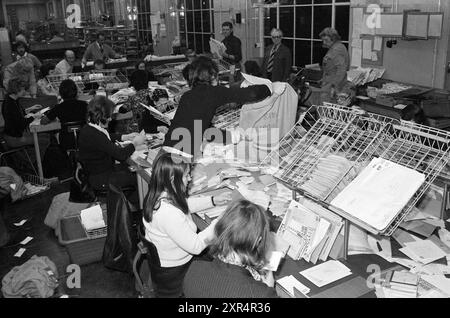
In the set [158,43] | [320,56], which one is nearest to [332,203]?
[320,56]

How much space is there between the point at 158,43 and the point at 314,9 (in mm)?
6867

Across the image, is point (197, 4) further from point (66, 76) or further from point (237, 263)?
point (237, 263)

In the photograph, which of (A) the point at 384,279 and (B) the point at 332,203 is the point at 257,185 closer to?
(B) the point at 332,203

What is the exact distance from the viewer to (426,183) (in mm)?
1998

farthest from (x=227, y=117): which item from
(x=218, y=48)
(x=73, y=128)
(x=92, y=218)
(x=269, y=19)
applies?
(x=269, y=19)

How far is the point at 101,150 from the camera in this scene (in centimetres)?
383

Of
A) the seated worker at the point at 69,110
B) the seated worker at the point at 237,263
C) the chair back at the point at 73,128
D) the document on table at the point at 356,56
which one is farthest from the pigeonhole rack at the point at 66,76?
the seated worker at the point at 237,263

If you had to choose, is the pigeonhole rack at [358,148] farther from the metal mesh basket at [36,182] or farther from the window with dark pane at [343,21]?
the window with dark pane at [343,21]

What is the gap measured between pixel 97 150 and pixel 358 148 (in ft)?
7.43

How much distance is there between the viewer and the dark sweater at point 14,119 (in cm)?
550

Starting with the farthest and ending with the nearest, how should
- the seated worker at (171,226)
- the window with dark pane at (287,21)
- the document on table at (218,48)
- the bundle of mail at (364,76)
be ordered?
the window with dark pane at (287,21)
the document on table at (218,48)
the bundle of mail at (364,76)
the seated worker at (171,226)

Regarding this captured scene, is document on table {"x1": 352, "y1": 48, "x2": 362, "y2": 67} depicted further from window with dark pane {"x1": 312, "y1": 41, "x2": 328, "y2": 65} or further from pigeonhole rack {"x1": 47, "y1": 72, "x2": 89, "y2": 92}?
pigeonhole rack {"x1": 47, "y1": 72, "x2": 89, "y2": 92}

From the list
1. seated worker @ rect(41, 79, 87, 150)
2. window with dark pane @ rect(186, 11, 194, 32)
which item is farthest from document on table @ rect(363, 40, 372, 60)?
window with dark pane @ rect(186, 11, 194, 32)

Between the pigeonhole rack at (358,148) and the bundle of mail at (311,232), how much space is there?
0.06 m
